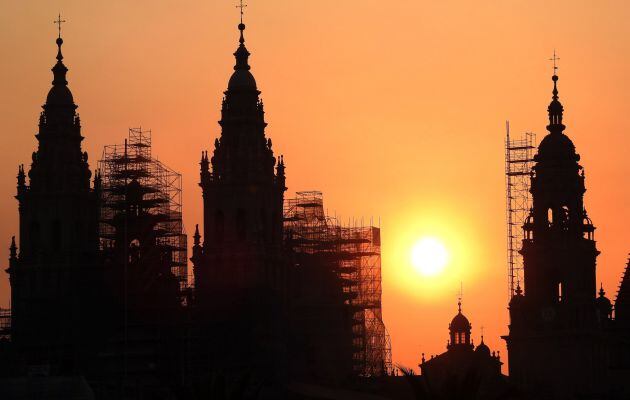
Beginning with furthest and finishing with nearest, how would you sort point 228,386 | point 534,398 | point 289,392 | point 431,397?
point 534,398 → point 289,392 → point 228,386 → point 431,397

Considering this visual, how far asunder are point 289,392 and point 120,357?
1703 centimetres

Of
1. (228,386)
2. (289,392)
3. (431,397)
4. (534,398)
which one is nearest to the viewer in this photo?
(431,397)

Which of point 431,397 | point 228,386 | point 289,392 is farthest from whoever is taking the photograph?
point 289,392

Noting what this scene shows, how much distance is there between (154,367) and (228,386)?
2734cm

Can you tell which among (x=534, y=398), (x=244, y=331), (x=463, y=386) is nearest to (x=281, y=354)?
(x=244, y=331)

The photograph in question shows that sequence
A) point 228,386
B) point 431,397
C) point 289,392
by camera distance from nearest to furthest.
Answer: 1. point 431,397
2. point 228,386
3. point 289,392

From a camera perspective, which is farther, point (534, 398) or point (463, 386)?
point (534, 398)

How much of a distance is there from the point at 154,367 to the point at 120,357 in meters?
3.04

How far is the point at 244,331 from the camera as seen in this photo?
198 metres

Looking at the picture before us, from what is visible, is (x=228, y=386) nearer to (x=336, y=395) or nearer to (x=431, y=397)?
(x=336, y=395)

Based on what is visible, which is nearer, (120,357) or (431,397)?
(431,397)

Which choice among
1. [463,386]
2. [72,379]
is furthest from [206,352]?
[463,386]

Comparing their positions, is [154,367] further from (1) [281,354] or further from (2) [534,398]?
(2) [534,398]

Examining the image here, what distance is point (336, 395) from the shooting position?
188 m
